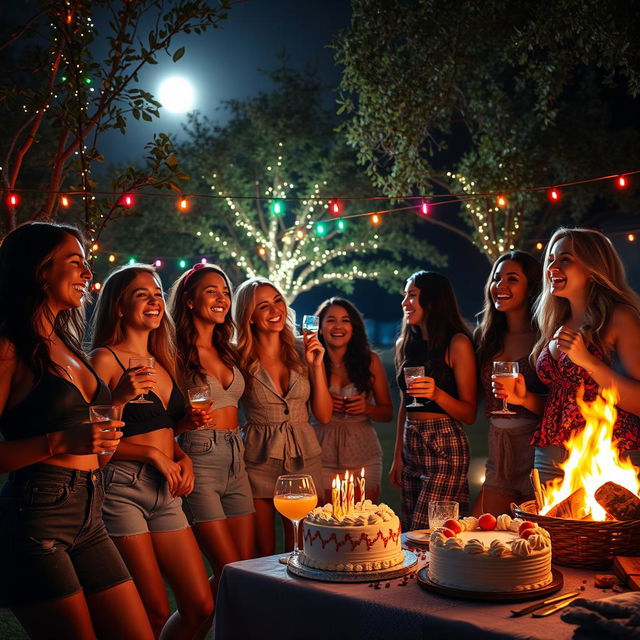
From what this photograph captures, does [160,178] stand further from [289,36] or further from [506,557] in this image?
[289,36]

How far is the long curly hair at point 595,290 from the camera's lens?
143 inches

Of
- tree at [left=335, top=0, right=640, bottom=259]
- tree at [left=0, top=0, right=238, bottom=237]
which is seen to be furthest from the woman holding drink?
tree at [left=335, top=0, right=640, bottom=259]

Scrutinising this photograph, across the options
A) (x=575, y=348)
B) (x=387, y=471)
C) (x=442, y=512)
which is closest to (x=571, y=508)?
(x=442, y=512)

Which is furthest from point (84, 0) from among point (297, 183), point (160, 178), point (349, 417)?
point (297, 183)

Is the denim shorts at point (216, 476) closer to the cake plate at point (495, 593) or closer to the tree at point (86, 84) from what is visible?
the tree at point (86, 84)

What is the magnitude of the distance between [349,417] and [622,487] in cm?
234

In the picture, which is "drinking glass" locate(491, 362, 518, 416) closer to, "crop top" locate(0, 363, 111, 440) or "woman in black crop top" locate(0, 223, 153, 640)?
"woman in black crop top" locate(0, 223, 153, 640)

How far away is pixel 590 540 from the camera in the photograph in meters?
2.55

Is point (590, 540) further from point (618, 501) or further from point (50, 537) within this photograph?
point (50, 537)

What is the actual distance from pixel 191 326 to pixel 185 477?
1.05 meters

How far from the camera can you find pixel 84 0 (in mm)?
4387

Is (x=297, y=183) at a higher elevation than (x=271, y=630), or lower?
higher

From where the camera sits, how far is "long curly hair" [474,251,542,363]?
14.6 feet

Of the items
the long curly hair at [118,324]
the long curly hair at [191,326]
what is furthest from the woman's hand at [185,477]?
the long curly hair at [191,326]
